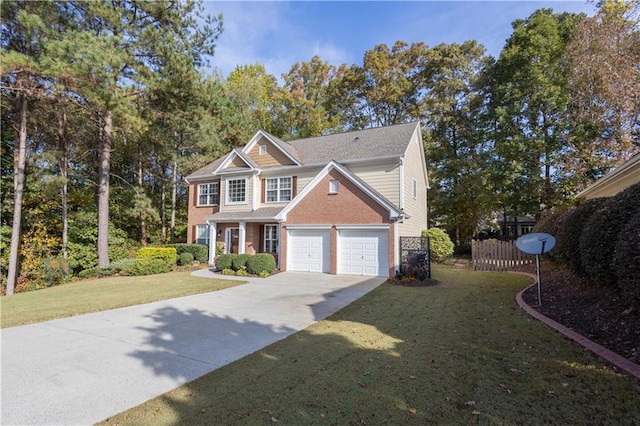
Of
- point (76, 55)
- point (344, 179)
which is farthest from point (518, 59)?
point (76, 55)

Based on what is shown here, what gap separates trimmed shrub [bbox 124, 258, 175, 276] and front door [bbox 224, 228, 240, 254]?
3.89 m

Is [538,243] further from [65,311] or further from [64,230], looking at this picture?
[64,230]

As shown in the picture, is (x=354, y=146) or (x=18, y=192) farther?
(x=354, y=146)

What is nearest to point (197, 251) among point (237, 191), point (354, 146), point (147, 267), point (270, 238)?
point (147, 267)

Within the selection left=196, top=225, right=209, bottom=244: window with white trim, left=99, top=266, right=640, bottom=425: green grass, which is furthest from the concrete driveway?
left=196, top=225, right=209, bottom=244: window with white trim

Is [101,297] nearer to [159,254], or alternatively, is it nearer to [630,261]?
[159,254]

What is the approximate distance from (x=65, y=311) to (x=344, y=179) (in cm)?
1111

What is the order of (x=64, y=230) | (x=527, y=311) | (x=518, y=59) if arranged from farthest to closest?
(x=518, y=59)
(x=64, y=230)
(x=527, y=311)

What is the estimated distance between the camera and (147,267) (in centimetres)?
1638

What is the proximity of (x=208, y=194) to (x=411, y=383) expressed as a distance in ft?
67.1

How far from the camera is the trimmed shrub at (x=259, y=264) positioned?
1498 centimetres

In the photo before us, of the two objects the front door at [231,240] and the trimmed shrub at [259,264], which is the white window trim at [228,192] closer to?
the front door at [231,240]

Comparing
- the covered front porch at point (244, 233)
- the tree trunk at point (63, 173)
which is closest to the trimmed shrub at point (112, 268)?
the tree trunk at point (63, 173)

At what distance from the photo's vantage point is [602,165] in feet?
65.9
